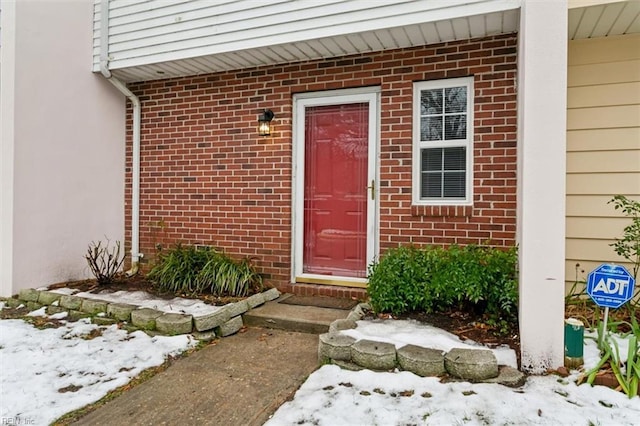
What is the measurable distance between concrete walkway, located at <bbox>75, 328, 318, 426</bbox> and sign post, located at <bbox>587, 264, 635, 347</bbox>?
201cm

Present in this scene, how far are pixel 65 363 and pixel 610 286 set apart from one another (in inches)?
153

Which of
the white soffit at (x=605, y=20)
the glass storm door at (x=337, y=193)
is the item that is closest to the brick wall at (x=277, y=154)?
the glass storm door at (x=337, y=193)

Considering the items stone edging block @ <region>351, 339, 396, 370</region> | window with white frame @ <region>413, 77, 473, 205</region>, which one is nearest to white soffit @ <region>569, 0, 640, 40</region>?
window with white frame @ <region>413, 77, 473, 205</region>

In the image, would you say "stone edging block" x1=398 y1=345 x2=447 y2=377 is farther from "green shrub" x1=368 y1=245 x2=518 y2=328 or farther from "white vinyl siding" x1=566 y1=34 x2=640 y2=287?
"white vinyl siding" x1=566 y1=34 x2=640 y2=287

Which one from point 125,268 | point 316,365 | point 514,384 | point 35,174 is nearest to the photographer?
point 514,384

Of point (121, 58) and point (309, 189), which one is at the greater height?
point (121, 58)

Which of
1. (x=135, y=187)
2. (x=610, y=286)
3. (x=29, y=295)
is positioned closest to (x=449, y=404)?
(x=610, y=286)

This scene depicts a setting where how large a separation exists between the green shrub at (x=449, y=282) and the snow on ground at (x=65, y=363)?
1.77 m

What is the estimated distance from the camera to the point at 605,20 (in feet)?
11.1

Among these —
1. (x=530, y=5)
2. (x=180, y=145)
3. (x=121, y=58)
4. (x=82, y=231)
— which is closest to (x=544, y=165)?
(x=530, y=5)

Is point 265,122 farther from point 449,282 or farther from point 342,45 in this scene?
point 449,282

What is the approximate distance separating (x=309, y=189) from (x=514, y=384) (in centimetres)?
294

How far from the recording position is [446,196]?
4215mm

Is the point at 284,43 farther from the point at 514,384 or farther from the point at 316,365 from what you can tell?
the point at 514,384
